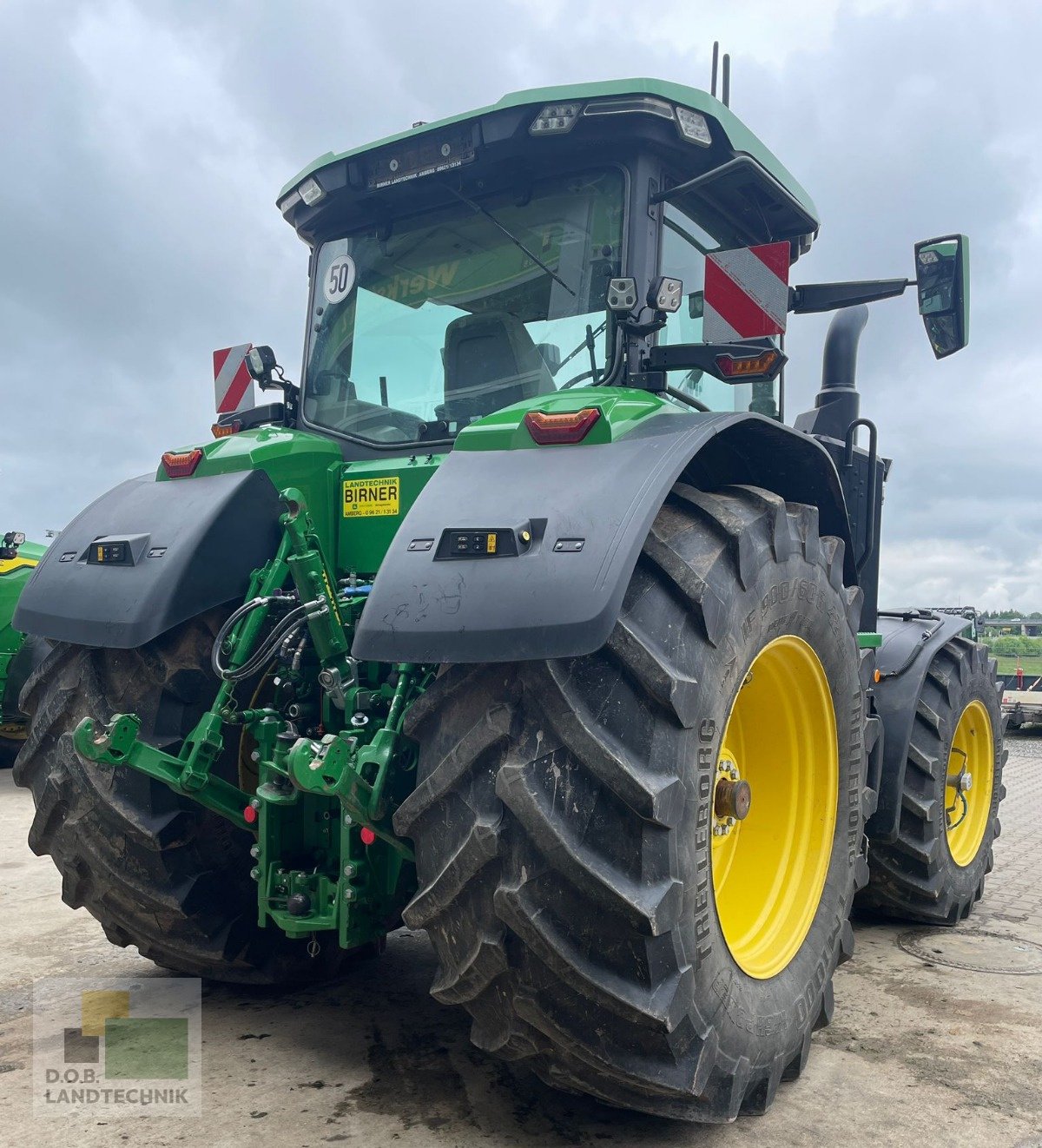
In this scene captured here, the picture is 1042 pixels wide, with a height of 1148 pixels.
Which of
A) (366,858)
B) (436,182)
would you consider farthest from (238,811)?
(436,182)

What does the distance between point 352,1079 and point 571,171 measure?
8.67ft

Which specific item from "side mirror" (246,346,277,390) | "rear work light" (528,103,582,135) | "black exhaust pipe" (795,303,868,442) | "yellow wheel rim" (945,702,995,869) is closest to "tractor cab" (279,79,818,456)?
"rear work light" (528,103,582,135)

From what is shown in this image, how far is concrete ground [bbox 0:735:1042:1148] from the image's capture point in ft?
7.98

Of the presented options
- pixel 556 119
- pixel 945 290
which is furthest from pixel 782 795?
pixel 556 119

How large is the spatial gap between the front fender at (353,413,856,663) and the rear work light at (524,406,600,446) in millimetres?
31

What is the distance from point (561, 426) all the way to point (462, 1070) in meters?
1.70

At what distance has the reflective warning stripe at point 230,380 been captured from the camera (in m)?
4.21

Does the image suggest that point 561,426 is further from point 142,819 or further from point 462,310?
point 142,819

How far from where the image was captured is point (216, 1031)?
9.98 feet

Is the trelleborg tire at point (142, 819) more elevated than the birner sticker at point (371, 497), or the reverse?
the birner sticker at point (371, 497)

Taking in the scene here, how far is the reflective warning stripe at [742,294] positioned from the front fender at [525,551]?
66cm

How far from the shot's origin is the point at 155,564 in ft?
9.40

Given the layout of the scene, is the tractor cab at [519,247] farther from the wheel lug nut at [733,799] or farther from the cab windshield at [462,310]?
the wheel lug nut at [733,799]

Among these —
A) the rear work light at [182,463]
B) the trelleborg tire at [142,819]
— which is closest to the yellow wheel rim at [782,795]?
the trelleborg tire at [142,819]
